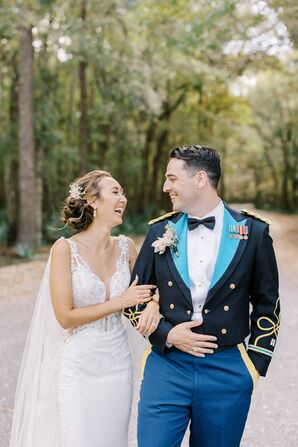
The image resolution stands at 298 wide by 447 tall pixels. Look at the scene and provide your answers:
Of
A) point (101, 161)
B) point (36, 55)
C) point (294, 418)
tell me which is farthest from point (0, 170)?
point (294, 418)

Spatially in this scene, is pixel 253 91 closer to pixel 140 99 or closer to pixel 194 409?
pixel 140 99

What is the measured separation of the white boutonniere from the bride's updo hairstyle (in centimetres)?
87

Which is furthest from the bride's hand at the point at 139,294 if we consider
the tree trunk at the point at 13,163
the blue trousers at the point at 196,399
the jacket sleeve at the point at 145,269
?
the tree trunk at the point at 13,163

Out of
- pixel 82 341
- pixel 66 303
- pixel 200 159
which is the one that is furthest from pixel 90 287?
pixel 200 159

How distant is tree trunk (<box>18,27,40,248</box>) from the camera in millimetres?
17141

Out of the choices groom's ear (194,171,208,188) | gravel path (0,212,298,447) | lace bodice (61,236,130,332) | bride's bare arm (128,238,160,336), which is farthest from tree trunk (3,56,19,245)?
groom's ear (194,171,208,188)

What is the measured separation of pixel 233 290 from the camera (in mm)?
2809

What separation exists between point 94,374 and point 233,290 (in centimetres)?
120

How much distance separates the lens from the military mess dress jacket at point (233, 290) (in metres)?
2.78

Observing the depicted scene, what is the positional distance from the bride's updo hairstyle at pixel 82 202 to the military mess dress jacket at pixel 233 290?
2.86 feet

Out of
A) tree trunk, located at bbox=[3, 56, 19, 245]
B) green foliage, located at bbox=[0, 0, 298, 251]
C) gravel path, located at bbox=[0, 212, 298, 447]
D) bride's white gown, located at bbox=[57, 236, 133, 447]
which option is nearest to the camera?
bride's white gown, located at bbox=[57, 236, 133, 447]

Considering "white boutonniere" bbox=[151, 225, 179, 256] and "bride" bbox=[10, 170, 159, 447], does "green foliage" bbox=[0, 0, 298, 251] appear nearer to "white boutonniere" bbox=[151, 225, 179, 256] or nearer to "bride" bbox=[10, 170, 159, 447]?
"bride" bbox=[10, 170, 159, 447]

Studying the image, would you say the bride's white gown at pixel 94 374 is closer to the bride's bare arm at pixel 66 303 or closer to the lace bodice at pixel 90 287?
the lace bodice at pixel 90 287

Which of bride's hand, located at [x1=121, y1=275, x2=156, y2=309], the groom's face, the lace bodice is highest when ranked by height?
the groom's face
